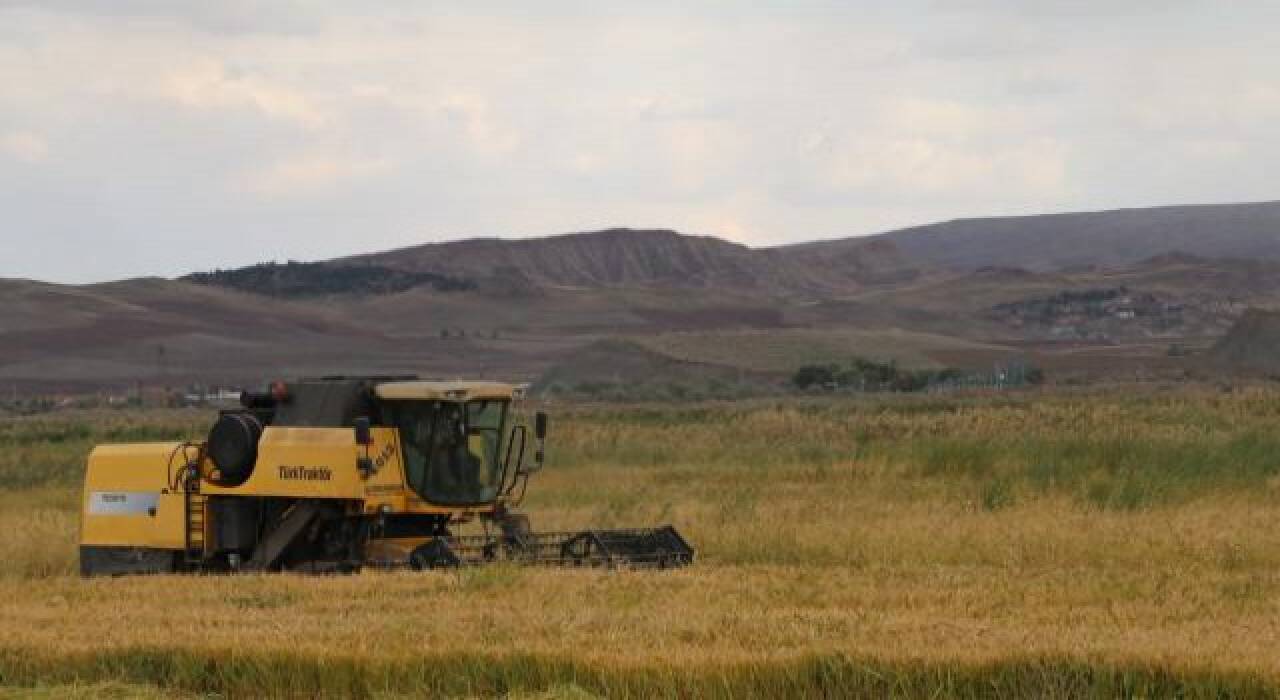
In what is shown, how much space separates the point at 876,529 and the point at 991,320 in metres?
128

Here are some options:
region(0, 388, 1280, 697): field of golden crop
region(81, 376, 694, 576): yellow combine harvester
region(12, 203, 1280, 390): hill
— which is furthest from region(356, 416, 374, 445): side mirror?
region(12, 203, 1280, 390): hill

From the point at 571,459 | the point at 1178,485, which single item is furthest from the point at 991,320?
the point at 1178,485

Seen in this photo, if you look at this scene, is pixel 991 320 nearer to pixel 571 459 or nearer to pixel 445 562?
pixel 571 459

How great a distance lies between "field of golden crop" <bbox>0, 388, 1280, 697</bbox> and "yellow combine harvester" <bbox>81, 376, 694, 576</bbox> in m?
1.07

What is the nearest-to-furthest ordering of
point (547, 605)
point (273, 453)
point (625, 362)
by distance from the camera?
point (547, 605) → point (273, 453) → point (625, 362)

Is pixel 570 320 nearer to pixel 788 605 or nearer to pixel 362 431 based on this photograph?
pixel 362 431

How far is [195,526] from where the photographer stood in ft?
63.1

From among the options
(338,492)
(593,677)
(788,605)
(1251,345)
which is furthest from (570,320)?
(593,677)

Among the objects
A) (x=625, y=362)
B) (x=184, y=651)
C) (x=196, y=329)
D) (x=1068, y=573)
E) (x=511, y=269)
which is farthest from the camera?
(x=511, y=269)

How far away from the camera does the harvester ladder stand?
19.2 metres

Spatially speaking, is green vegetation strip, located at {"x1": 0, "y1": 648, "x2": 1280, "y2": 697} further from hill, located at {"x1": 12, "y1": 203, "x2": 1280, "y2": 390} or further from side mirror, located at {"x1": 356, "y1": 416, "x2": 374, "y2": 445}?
hill, located at {"x1": 12, "y1": 203, "x2": 1280, "y2": 390}

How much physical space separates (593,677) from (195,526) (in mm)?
9073

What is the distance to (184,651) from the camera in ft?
39.5

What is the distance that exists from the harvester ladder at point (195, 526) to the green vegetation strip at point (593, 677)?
6931 mm
